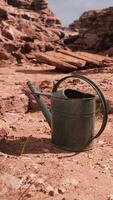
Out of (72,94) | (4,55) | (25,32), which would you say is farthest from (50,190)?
(25,32)

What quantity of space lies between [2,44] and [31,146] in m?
11.9

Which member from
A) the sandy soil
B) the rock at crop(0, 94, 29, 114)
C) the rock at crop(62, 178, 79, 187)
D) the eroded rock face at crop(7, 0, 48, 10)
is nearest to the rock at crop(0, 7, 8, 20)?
the eroded rock face at crop(7, 0, 48, 10)

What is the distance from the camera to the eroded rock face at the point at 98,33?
19.2 m

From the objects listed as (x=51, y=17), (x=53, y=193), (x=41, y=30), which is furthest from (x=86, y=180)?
(x=51, y=17)

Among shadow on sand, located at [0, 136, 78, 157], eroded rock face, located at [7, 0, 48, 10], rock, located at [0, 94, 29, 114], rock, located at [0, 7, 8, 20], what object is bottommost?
shadow on sand, located at [0, 136, 78, 157]

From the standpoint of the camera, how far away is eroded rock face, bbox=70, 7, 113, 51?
19.2 metres

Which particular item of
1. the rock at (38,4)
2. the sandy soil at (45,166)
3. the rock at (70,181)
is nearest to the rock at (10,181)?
the sandy soil at (45,166)

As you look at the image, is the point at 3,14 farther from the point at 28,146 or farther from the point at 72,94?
the point at 28,146

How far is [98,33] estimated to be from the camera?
1978 centimetres

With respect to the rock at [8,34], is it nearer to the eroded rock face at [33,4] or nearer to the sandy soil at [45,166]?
the sandy soil at [45,166]

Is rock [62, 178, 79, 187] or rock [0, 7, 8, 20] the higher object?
rock [0, 7, 8, 20]

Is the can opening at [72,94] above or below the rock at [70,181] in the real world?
above

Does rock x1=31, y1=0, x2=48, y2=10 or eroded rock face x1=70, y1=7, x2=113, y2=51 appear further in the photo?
rock x1=31, y1=0, x2=48, y2=10

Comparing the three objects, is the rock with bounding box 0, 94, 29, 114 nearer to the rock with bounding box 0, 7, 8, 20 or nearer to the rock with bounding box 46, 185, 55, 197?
the rock with bounding box 46, 185, 55, 197
